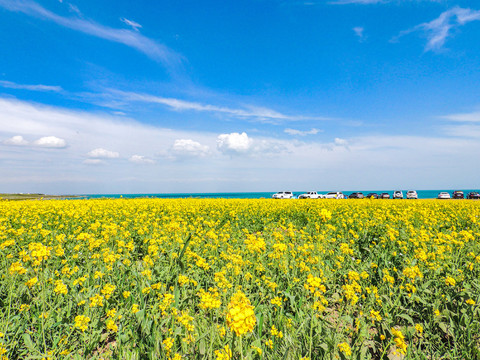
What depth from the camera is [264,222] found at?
10.6 meters

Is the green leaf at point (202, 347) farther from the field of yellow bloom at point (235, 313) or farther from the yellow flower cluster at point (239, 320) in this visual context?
the yellow flower cluster at point (239, 320)

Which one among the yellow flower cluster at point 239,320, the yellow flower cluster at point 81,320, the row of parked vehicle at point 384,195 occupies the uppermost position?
the yellow flower cluster at point 239,320

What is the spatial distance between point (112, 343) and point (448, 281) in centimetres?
498

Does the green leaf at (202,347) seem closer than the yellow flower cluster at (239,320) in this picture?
No

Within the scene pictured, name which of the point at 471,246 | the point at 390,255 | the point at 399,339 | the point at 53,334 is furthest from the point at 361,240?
the point at 53,334

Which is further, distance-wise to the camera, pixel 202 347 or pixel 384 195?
pixel 384 195

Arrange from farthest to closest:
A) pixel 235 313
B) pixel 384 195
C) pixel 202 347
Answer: pixel 384 195
pixel 202 347
pixel 235 313

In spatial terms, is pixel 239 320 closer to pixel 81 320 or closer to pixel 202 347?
pixel 202 347

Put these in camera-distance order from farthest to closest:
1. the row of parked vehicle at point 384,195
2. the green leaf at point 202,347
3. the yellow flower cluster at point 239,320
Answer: the row of parked vehicle at point 384,195 → the green leaf at point 202,347 → the yellow flower cluster at point 239,320

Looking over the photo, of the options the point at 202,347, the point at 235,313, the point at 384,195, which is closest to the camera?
the point at 235,313

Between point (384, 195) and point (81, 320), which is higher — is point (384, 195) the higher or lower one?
the lower one

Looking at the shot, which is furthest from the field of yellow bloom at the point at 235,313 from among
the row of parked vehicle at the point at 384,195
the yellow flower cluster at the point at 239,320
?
the row of parked vehicle at the point at 384,195

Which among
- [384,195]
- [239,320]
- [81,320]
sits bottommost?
[384,195]

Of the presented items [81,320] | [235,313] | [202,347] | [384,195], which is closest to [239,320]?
[235,313]
